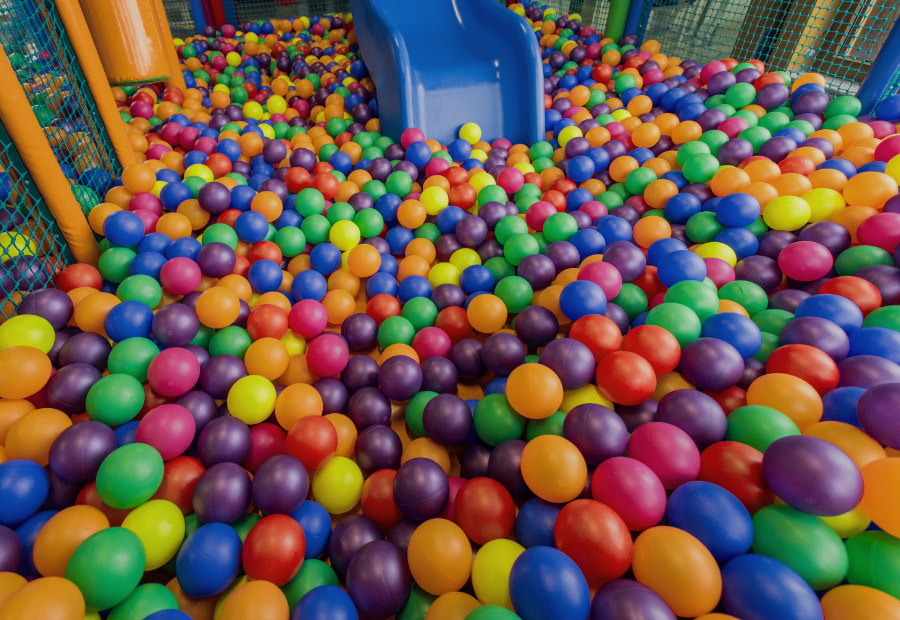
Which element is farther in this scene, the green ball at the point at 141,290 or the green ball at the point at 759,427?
the green ball at the point at 141,290

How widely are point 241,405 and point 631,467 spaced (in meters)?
1.21

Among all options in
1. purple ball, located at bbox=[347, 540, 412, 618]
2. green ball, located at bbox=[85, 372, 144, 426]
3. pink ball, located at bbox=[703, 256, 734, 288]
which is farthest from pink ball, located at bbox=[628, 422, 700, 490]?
green ball, located at bbox=[85, 372, 144, 426]

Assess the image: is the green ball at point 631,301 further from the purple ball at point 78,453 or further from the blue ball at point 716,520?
the purple ball at point 78,453


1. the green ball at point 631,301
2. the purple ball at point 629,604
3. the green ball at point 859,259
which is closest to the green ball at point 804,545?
the purple ball at point 629,604

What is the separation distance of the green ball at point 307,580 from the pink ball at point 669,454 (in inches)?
34.3

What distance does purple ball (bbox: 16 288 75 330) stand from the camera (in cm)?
169

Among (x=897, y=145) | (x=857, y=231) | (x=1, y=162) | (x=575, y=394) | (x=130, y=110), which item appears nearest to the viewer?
(x=575, y=394)

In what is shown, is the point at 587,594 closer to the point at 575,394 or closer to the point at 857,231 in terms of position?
the point at 575,394

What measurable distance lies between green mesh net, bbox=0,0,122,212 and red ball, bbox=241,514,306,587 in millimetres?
1904

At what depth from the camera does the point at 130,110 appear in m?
3.30

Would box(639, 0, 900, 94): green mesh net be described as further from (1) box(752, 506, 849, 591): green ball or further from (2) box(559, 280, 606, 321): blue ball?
(1) box(752, 506, 849, 591): green ball

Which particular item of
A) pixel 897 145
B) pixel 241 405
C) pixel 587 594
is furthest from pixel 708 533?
pixel 897 145

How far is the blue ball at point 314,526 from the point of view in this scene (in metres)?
1.29

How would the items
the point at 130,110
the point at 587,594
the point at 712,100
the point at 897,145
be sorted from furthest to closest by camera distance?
1. the point at 130,110
2. the point at 712,100
3. the point at 897,145
4. the point at 587,594
